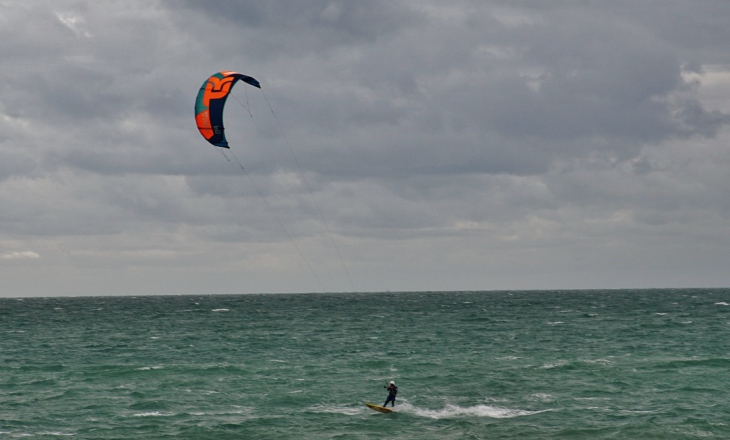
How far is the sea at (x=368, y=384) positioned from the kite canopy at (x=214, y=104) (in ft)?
57.0

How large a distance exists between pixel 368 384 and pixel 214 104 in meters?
23.0

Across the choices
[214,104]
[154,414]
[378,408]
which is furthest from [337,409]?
[214,104]

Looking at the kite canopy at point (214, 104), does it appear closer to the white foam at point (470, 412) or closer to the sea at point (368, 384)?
the sea at point (368, 384)

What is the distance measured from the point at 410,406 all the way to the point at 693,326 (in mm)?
67602

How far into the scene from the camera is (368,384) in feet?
181

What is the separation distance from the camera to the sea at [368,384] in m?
42.2

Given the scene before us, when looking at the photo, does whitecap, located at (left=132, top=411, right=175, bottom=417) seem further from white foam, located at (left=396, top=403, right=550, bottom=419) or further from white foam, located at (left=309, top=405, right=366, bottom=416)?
white foam, located at (left=396, top=403, right=550, bottom=419)

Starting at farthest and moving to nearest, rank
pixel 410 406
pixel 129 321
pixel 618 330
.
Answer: pixel 129 321, pixel 618 330, pixel 410 406

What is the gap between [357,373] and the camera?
198 feet

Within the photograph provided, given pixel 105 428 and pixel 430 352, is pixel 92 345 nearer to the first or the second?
pixel 430 352

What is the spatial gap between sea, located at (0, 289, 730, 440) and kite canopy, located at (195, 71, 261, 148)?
1739 centimetres

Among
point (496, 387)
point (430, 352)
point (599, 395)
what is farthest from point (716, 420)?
point (430, 352)

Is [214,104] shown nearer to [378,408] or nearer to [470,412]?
[378,408]

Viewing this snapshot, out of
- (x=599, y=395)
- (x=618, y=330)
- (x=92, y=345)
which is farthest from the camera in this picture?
(x=618, y=330)
